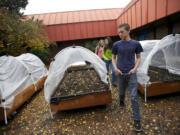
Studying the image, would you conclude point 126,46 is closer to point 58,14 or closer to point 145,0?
point 145,0

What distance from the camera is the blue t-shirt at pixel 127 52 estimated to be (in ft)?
6.77

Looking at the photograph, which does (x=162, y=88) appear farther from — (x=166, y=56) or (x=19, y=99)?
(x=19, y=99)

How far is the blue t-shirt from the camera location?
2.06 meters

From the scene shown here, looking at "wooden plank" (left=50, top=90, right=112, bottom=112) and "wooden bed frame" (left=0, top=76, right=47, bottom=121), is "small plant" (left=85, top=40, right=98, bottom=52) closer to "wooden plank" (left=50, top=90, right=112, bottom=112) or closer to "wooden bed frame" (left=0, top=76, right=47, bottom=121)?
"wooden bed frame" (left=0, top=76, right=47, bottom=121)

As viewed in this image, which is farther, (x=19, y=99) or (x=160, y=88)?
(x=19, y=99)

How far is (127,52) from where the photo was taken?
2080mm

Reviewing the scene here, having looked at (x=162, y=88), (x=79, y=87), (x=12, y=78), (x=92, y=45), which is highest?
(x=92, y=45)

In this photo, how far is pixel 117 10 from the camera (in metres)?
14.9

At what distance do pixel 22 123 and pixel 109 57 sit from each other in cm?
364

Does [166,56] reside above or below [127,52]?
below

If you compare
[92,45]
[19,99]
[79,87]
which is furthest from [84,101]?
[92,45]

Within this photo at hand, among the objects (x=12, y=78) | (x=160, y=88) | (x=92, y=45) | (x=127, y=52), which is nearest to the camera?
(x=127, y=52)

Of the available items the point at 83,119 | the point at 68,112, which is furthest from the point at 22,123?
the point at 83,119

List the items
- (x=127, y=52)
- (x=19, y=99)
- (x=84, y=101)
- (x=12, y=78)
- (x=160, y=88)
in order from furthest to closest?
(x=12, y=78) < (x=19, y=99) < (x=160, y=88) < (x=84, y=101) < (x=127, y=52)
